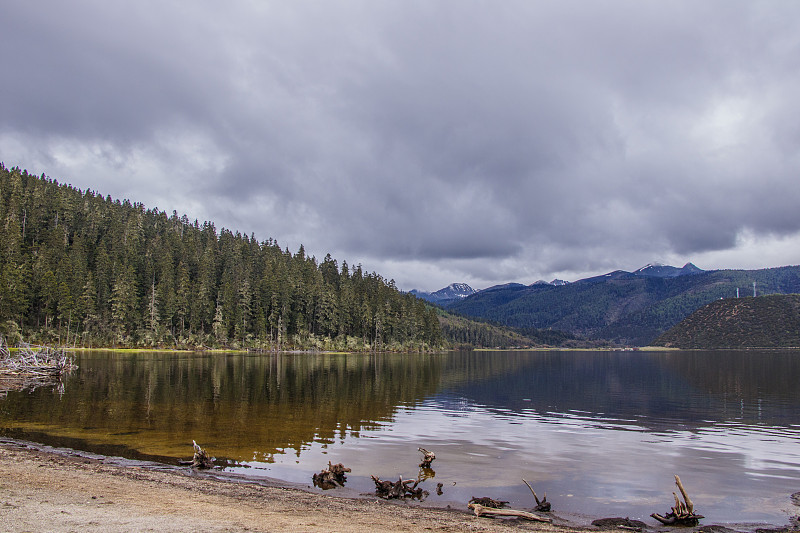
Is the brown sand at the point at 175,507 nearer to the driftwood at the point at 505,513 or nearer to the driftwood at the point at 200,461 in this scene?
the driftwood at the point at 505,513

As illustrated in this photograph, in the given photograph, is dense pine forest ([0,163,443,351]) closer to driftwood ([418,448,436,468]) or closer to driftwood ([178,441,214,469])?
driftwood ([178,441,214,469])

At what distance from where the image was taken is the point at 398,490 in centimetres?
1928

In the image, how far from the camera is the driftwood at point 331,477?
20578mm

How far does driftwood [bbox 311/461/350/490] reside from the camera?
2058cm

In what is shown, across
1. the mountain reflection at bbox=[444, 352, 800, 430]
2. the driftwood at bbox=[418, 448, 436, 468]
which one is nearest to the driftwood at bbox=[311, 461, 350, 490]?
the driftwood at bbox=[418, 448, 436, 468]

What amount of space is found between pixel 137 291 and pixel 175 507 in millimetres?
163442

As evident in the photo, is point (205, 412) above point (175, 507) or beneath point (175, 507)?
beneath

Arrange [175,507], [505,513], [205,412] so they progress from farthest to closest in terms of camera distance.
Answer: [205,412]
[505,513]
[175,507]

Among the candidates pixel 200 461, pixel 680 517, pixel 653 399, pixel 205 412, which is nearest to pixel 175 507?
pixel 200 461

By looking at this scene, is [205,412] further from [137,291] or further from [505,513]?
[137,291]

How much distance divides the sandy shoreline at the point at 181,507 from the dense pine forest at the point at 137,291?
394ft

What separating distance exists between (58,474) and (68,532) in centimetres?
916

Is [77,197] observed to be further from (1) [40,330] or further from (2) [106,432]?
(2) [106,432]

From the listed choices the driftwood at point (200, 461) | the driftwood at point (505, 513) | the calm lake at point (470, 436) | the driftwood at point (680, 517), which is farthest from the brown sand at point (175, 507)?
the driftwood at point (680, 517)
